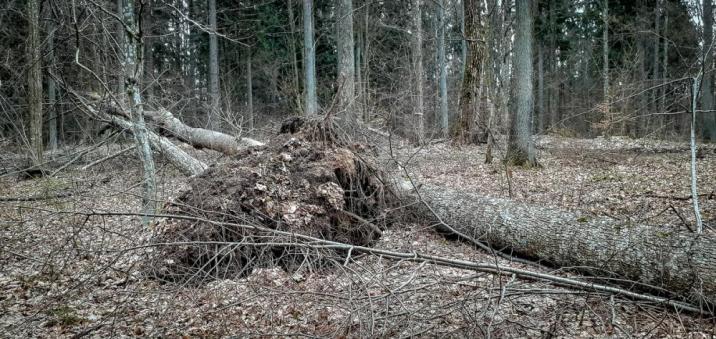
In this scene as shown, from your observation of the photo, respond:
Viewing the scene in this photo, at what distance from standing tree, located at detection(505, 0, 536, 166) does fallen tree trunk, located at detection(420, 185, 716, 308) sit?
12.2 ft

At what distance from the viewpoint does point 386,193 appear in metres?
5.42

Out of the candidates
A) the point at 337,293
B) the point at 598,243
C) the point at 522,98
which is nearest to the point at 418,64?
the point at 522,98

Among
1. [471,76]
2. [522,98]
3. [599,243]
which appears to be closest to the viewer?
[599,243]

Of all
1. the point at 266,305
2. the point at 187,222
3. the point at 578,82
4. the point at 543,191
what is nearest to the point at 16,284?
the point at 187,222

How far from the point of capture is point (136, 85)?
4.66 metres

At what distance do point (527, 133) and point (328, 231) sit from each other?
5636 millimetres

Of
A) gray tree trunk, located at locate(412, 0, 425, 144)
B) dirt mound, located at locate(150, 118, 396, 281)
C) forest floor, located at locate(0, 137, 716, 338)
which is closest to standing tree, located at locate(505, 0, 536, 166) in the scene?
forest floor, located at locate(0, 137, 716, 338)

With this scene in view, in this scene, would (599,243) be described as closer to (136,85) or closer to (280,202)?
(280,202)

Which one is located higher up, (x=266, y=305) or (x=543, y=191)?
(x=543, y=191)

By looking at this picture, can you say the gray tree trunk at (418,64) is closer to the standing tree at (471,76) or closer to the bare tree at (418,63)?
the bare tree at (418,63)

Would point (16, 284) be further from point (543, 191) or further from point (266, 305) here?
point (543, 191)

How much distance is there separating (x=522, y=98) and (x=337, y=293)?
6896 mm

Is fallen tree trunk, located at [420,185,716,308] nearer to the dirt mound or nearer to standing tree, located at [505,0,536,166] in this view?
the dirt mound

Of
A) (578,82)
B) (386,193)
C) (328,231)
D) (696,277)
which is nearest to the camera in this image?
(696,277)
